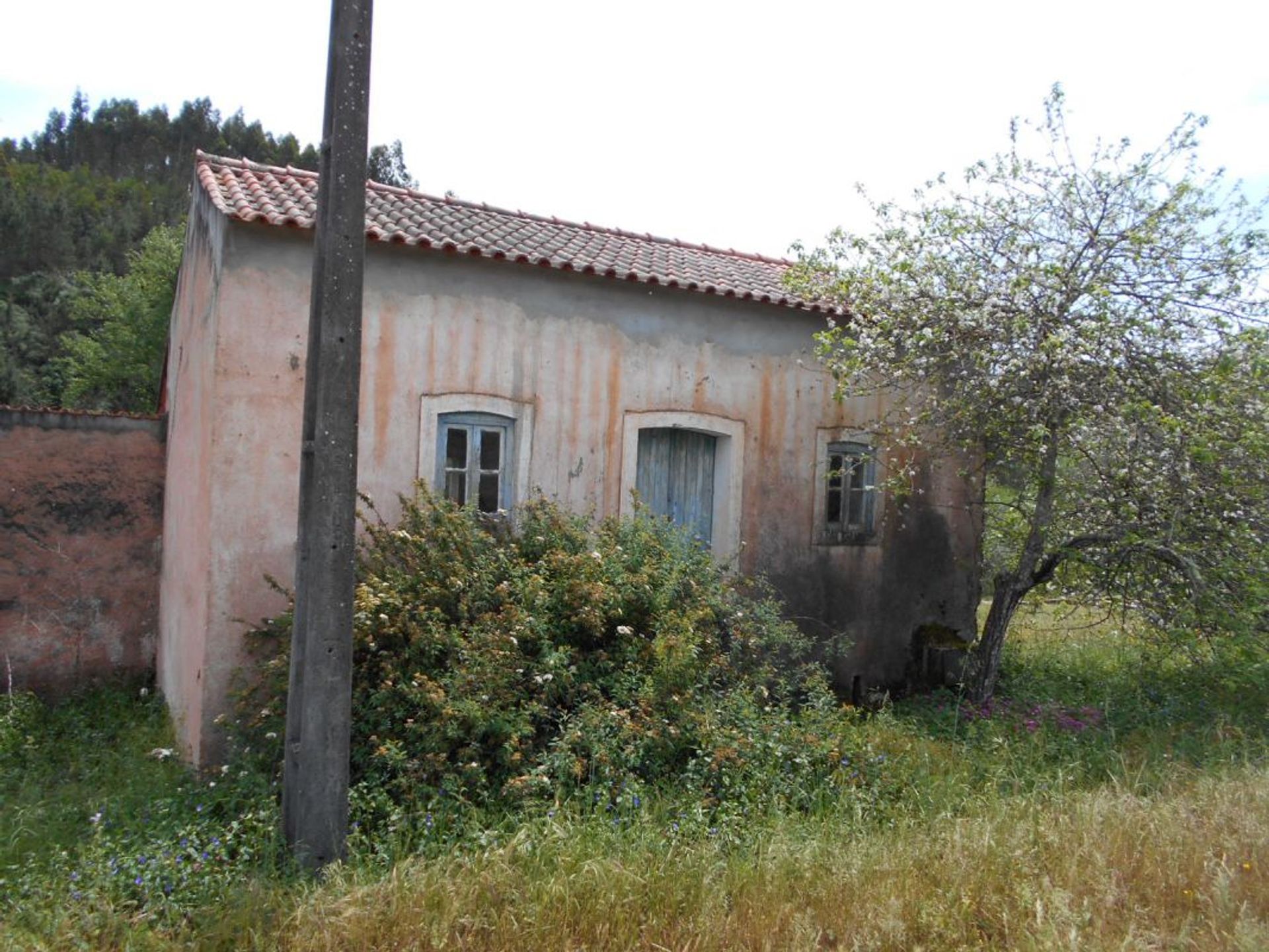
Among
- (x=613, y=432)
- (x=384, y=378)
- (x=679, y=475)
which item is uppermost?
(x=384, y=378)

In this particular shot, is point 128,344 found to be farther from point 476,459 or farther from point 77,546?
point 476,459

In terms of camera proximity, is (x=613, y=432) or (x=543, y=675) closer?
(x=543, y=675)

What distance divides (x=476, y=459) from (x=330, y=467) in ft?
11.6

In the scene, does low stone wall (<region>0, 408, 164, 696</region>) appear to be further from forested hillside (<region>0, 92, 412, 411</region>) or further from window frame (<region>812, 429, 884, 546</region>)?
forested hillside (<region>0, 92, 412, 411</region>)

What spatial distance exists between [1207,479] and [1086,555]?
1178 millimetres

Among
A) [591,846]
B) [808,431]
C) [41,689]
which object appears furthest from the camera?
[808,431]

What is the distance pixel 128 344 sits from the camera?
29719 mm

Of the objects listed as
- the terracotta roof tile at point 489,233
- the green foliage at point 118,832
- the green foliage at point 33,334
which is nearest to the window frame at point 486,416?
the terracotta roof tile at point 489,233

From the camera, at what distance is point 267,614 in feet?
22.1

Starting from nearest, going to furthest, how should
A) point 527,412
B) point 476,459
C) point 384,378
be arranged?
point 384,378
point 476,459
point 527,412

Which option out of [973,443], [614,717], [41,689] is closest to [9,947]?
[614,717]

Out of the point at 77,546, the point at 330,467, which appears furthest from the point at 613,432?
the point at 77,546

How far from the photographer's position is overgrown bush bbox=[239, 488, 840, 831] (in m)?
5.20

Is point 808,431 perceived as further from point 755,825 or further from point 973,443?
point 755,825
